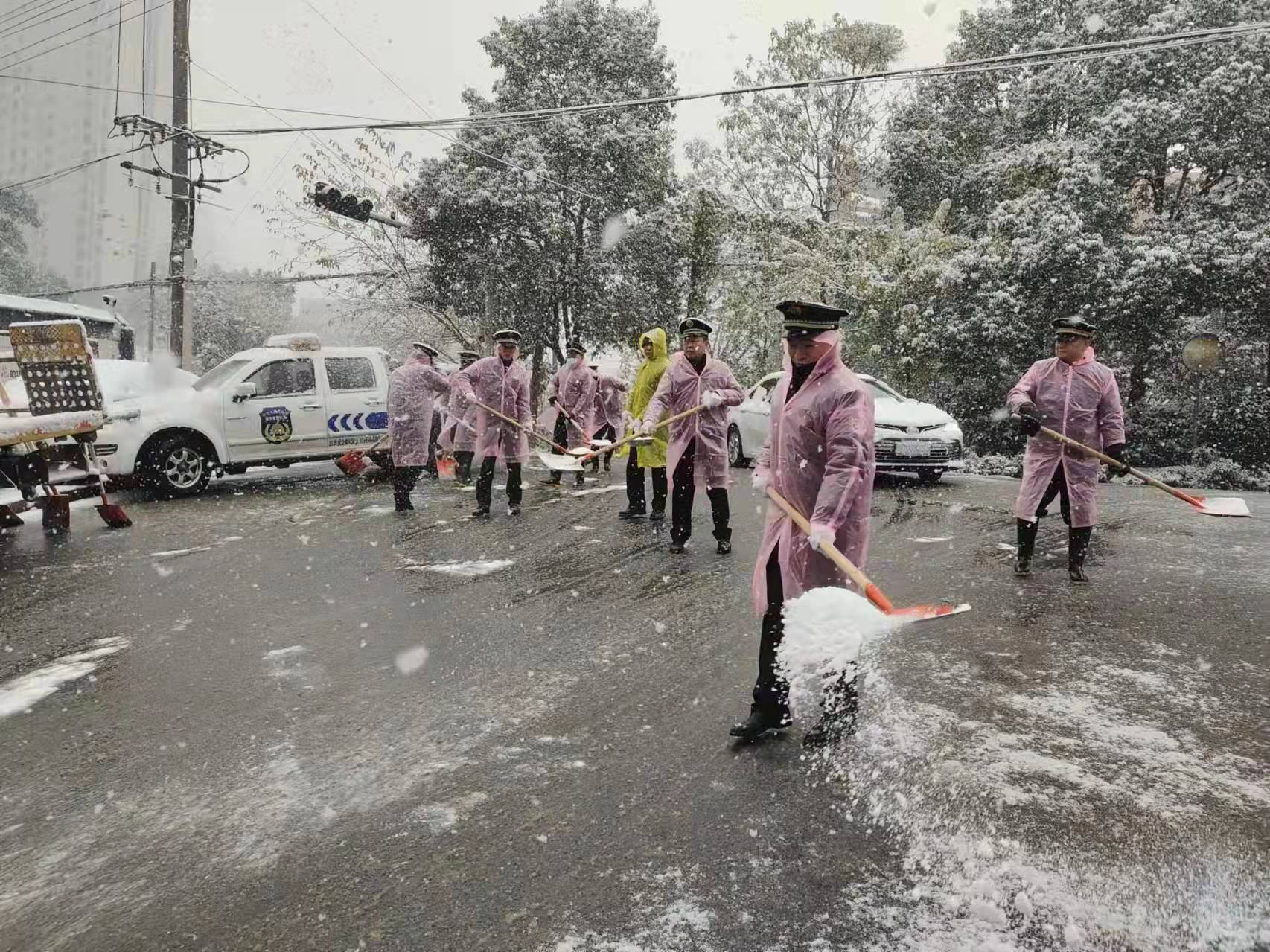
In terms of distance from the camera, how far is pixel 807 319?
338 cm

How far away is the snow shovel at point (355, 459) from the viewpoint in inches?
465

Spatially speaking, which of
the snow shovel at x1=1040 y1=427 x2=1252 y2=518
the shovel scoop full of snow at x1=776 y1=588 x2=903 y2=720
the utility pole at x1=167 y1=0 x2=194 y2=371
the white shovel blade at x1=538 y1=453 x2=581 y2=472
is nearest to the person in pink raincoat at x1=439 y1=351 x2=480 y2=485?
the white shovel blade at x1=538 y1=453 x2=581 y2=472

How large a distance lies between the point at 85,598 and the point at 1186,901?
6119mm

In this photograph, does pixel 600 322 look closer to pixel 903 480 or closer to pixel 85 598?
pixel 903 480

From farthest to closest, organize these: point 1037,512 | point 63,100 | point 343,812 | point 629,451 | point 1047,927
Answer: point 63,100, point 629,451, point 1037,512, point 343,812, point 1047,927

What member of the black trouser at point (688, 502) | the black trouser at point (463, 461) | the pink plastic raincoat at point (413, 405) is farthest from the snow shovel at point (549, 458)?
the black trouser at point (688, 502)

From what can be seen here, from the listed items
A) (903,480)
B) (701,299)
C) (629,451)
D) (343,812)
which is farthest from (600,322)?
(343,812)

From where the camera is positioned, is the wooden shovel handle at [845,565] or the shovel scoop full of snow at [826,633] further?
the shovel scoop full of snow at [826,633]

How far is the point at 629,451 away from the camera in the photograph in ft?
28.7

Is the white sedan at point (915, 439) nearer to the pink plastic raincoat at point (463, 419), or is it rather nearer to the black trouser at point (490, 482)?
the black trouser at point (490, 482)

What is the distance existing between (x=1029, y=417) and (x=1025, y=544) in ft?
3.25

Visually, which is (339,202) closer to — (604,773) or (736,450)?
(736,450)

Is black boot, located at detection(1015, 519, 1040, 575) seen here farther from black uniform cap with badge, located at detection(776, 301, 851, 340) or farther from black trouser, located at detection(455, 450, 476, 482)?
black trouser, located at detection(455, 450, 476, 482)

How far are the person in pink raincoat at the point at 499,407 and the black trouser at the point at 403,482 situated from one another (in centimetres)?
74
